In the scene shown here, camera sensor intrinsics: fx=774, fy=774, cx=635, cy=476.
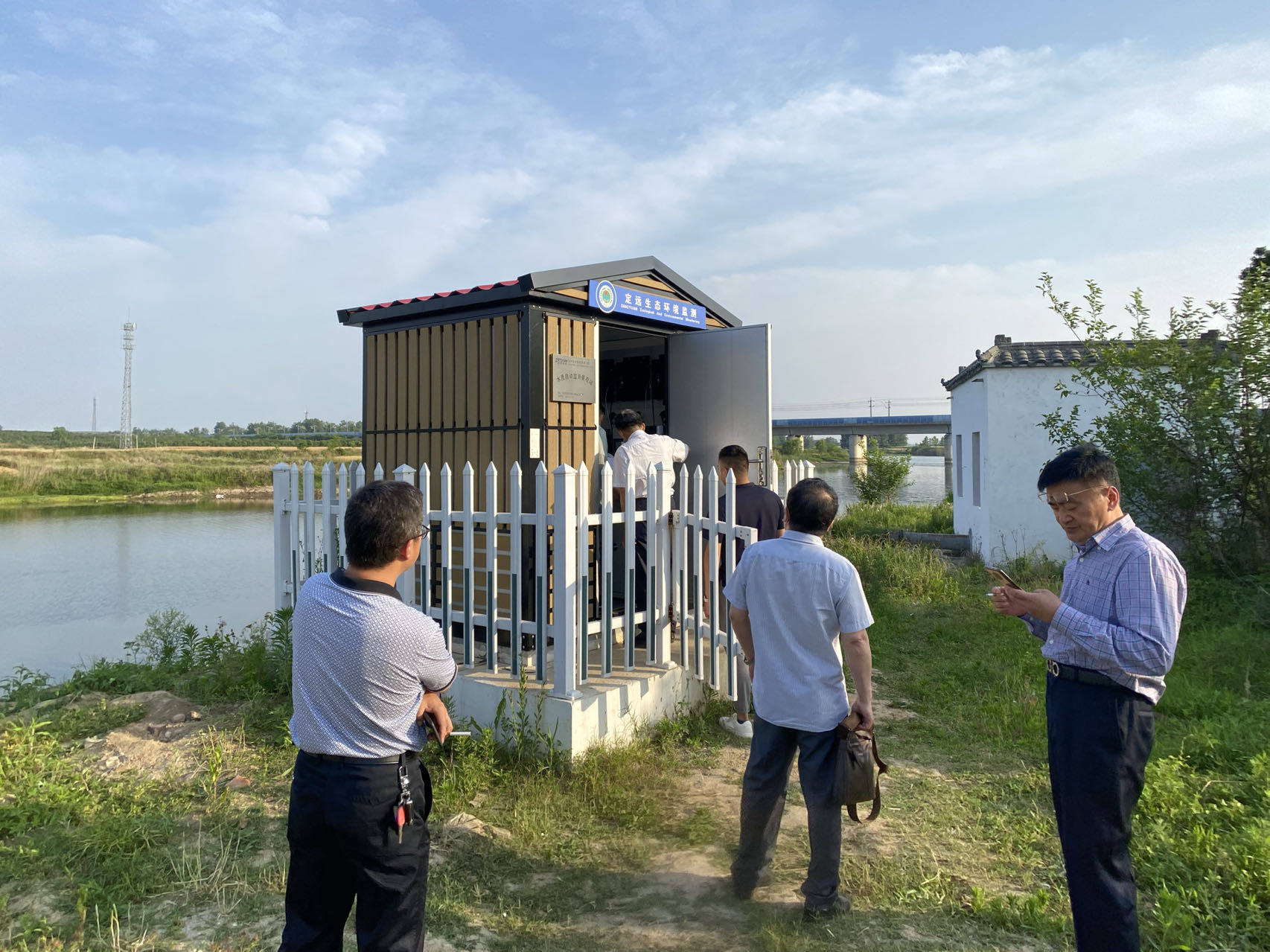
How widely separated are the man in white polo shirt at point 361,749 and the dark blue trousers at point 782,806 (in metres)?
1.51

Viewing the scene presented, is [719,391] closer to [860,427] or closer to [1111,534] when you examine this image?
[1111,534]

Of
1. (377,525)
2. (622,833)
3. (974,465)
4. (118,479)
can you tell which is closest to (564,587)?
(622,833)

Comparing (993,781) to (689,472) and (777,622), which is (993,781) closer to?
(777,622)

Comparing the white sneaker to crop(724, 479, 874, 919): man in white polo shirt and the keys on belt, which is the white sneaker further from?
the keys on belt

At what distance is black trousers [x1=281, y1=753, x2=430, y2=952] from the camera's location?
2.18 m

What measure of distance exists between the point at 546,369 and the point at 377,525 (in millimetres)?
3451

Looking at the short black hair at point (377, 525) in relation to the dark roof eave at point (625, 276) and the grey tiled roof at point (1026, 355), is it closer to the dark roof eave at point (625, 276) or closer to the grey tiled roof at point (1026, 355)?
the dark roof eave at point (625, 276)

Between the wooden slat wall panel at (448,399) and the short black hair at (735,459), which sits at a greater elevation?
the wooden slat wall panel at (448,399)

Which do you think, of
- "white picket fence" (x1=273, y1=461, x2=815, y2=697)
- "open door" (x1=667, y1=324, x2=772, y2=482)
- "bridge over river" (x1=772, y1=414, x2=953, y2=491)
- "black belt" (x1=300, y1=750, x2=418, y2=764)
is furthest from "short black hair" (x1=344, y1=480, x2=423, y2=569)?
"bridge over river" (x1=772, y1=414, x2=953, y2=491)

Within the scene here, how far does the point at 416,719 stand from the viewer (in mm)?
2367

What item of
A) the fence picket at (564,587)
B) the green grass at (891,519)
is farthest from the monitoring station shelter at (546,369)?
the green grass at (891,519)

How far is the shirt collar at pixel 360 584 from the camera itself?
2.29 meters

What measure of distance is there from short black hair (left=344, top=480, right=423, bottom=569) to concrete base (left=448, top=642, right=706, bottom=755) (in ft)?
7.88

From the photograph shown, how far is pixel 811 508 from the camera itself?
322 cm
